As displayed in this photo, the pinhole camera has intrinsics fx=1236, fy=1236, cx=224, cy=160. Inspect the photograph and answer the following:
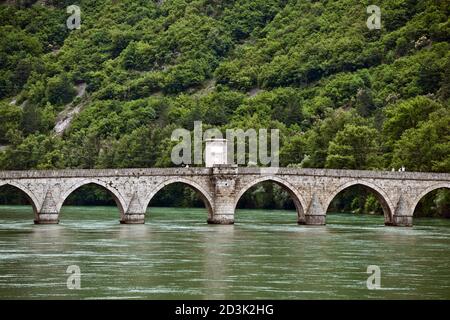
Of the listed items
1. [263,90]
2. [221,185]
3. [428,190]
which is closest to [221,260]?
[221,185]

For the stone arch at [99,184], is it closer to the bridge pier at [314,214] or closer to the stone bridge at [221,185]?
the stone bridge at [221,185]

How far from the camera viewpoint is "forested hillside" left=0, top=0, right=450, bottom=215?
372 ft

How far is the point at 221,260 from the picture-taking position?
57250mm

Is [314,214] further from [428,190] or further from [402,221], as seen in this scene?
[428,190]

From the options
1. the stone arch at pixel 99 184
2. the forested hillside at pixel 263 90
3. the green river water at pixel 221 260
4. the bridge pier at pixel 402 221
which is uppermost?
the forested hillside at pixel 263 90

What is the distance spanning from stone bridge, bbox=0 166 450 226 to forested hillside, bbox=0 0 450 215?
444 inches

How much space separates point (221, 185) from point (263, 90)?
85803mm

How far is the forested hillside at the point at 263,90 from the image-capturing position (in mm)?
113250

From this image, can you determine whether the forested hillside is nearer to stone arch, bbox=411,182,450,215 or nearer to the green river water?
stone arch, bbox=411,182,450,215

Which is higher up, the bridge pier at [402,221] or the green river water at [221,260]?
the bridge pier at [402,221]

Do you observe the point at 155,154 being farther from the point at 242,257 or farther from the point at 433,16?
the point at 242,257

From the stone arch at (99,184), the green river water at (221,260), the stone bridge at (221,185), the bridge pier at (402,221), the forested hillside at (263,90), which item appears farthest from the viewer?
the forested hillside at (263,90)

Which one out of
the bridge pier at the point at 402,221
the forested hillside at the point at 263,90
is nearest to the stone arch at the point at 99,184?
the bridge pier at the point at 402,221

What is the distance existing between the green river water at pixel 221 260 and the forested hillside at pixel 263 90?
28.2 m
